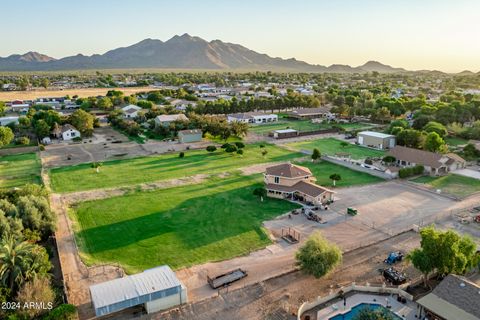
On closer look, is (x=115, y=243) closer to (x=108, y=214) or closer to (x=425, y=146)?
(x=108, y=214)

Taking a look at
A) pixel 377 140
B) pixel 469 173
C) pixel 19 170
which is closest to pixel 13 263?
pixel 19 170

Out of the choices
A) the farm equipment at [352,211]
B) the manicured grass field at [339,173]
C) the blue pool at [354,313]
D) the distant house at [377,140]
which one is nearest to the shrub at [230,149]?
the manicured grass field at [339,173]

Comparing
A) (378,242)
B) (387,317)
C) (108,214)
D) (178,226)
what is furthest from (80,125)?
(387,317)

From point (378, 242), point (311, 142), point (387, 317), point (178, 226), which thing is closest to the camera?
point (387, 317)

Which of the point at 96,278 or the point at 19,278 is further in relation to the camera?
the point at 96,278

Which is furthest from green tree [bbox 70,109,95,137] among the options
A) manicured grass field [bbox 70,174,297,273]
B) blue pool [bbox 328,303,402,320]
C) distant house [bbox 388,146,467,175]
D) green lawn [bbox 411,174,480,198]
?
blue pool [bbox 328,303,402,320]

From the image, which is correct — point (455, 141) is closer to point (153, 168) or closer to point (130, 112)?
point (153, 168)
